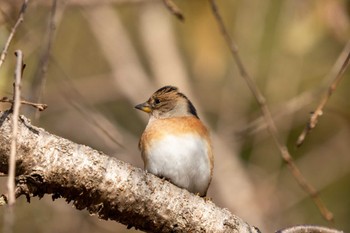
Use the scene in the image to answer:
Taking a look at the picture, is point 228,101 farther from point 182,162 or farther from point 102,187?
point 102,187

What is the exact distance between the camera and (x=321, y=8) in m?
4.40

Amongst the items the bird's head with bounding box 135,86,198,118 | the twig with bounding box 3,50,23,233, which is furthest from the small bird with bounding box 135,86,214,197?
the twig with bounding box 3,50,23,233

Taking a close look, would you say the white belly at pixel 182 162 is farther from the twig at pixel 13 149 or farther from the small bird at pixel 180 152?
the twig at pixel 13 149

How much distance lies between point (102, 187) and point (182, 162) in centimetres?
117

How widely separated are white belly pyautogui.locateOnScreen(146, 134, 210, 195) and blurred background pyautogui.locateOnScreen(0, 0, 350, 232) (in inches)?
47.2

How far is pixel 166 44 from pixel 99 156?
348cm

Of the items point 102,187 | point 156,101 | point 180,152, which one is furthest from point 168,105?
point 102,187

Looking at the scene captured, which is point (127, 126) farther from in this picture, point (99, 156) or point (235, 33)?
point (99, 156)

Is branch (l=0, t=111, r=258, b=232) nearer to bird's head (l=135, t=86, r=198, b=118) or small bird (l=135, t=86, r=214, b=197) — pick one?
small bird (l=135, t=86, r=214, b=197)

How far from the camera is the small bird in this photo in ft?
13.1

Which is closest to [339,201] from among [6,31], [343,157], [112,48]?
[343,157]

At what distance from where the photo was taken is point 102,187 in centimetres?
288

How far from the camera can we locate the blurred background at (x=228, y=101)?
5.57 metres

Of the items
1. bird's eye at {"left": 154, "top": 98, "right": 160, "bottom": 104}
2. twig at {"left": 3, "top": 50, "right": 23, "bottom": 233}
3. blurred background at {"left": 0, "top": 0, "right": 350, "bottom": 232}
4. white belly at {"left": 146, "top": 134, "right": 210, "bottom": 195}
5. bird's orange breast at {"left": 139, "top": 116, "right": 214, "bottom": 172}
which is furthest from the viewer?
blurred background at {"left": 0, "top": 0, "right": 350, "bottom": 232}
